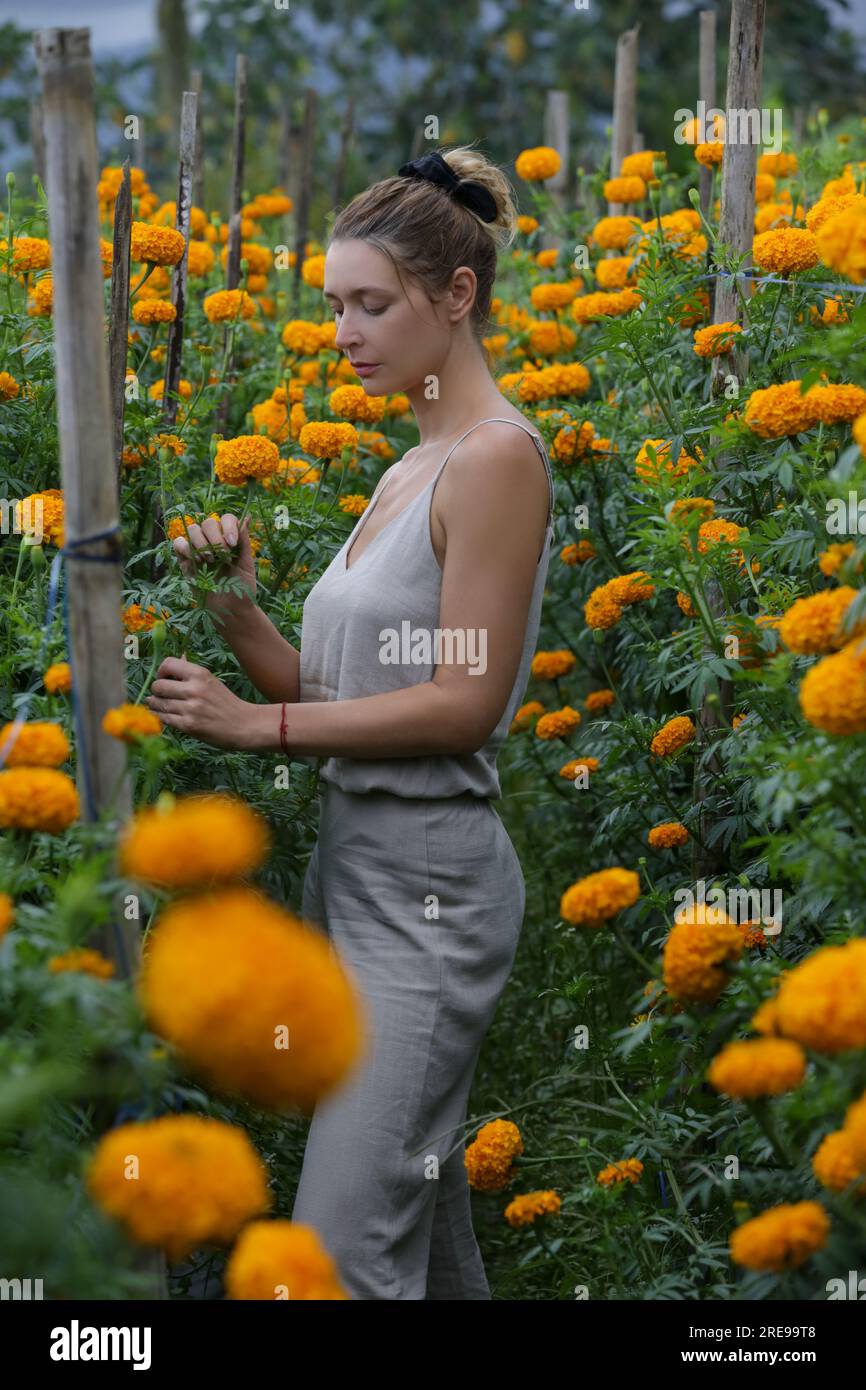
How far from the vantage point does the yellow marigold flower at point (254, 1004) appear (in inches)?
47.5

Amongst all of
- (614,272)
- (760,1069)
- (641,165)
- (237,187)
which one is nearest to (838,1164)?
(760,1069)

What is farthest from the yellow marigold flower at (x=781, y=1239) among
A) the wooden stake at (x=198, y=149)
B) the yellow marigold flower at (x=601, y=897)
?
the wooden stake at (x=198, y=149)

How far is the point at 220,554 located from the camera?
97.2 inches

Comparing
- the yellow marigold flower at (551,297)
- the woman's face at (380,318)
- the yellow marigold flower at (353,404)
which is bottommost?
the yellow marigold flower at (353,404)

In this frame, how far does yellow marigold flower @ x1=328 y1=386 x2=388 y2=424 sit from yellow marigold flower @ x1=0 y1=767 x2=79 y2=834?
70.4 inches

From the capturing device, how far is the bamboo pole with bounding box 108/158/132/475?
2600 mm

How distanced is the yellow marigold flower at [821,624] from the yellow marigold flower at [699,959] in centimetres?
35

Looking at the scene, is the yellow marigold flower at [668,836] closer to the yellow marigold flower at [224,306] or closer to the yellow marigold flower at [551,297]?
the yellow marigold flower at [224,306]

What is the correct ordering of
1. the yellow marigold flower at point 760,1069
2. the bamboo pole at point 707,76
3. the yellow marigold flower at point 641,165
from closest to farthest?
the yellow marigold flower at point 760,1069 < the yellow marigold flower at point 641,165 < the bamboo pole at point 707,76

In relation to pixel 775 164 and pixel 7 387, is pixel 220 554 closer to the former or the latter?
pixel 7 387

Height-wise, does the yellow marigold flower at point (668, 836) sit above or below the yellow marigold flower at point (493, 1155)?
above

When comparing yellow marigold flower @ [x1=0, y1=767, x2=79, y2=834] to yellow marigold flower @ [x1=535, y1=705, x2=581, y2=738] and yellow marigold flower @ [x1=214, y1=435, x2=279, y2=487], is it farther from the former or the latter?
yellow marigold flower @ [x1=535, y1=705, x2=581, y2=738]

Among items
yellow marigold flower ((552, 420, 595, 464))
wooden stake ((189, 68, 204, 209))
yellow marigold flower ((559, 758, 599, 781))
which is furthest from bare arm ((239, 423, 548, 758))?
wooden stake ((189, 68, 204, 209))

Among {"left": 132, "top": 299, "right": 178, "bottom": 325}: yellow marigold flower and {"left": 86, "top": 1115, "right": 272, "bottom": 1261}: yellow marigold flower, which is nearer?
{"left": 86, "top": 1115, "right": 272, "bottom": 1261}: yellow marigold flower
